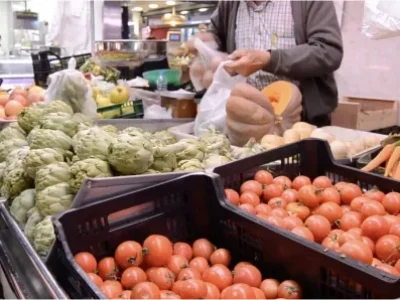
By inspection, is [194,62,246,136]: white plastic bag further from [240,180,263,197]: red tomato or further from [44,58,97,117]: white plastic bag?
[240,180,263,197]: red tomato

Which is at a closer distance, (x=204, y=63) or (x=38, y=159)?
(x=38, y=159)

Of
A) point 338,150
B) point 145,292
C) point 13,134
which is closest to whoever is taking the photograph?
point 145,292

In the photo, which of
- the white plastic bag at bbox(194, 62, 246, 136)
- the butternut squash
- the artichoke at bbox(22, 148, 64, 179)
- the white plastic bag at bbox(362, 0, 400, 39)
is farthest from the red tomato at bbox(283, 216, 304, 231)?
the white plastic bag at bbox(194, 62, 246, 136)

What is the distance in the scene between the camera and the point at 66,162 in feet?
4.81

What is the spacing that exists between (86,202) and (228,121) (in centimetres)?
114

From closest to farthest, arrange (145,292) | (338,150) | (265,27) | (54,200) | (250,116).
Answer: (145,292) → (54,200) → (338,150) → (250,116) → (265,27)

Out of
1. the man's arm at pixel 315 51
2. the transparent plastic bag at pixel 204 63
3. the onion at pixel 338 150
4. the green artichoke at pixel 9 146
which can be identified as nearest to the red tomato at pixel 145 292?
the green artichoke at pixel 9 146

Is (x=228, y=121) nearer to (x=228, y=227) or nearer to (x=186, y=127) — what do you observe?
(x=186, y=127)

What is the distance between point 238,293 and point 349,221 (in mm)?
430

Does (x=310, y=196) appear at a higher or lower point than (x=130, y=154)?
lower

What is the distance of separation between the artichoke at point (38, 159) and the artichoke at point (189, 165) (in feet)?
1.22

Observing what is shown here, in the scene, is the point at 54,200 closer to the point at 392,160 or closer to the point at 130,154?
the point at 130,154

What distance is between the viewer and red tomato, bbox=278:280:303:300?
1.01m

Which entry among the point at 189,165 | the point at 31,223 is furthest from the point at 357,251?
the point at 31,223
